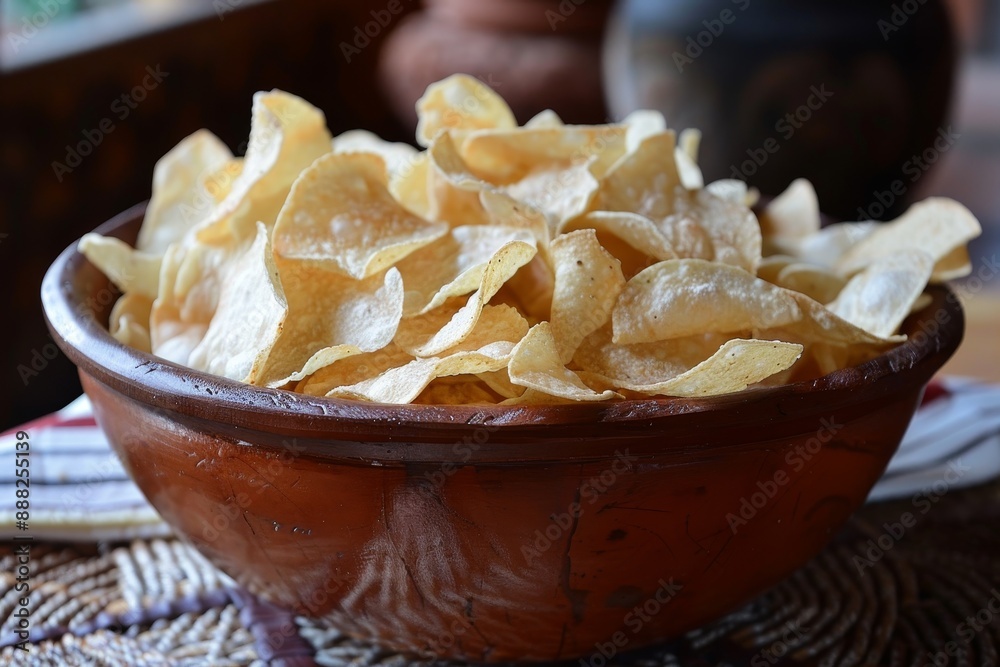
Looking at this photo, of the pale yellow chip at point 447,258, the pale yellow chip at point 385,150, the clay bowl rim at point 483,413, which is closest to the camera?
the clay bowl rim at point 483,413

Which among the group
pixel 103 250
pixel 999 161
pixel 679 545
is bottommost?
pixel 999 161

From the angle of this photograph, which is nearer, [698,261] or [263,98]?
[698,261]

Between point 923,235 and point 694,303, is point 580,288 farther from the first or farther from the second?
point 923,235

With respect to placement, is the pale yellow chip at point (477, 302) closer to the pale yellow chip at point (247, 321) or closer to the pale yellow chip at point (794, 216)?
the pale yellow chip at point (247, 321)

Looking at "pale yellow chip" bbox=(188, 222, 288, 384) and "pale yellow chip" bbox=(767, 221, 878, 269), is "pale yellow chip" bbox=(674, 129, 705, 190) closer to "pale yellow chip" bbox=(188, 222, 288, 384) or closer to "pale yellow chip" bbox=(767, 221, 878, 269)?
"pale yellow chip" bbox=(767, 221, 878, 269)

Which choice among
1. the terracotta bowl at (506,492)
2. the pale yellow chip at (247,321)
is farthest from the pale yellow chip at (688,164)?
the pale yellow chip at (247,321)

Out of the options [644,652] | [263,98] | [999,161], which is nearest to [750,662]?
[644,652]

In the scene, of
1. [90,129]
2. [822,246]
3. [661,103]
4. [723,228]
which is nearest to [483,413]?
[723,228]

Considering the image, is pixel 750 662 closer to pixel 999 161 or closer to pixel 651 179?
pixel 651 179
